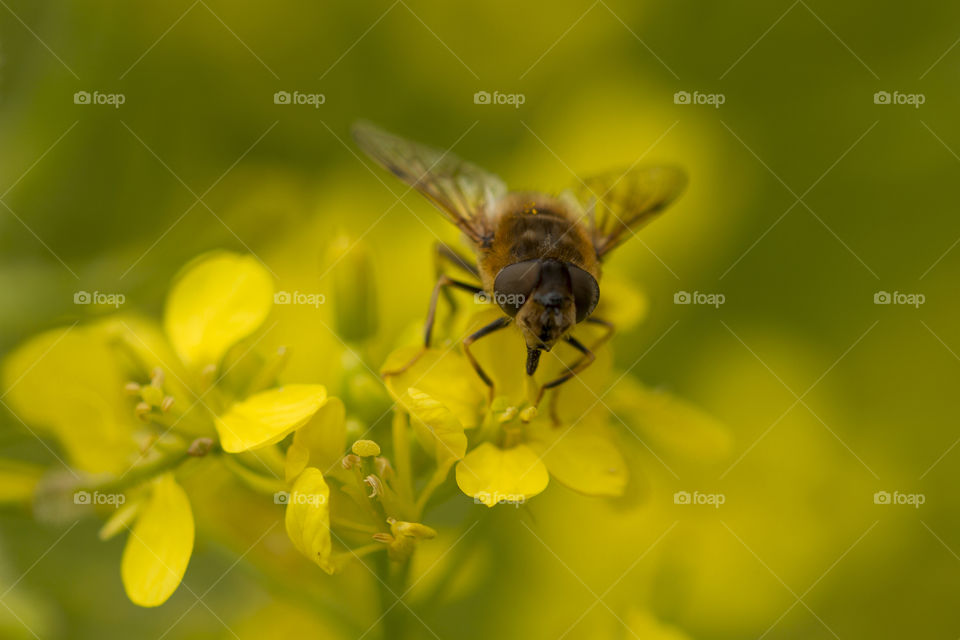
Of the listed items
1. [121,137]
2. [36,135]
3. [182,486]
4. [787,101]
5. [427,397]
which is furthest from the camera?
[787,101]

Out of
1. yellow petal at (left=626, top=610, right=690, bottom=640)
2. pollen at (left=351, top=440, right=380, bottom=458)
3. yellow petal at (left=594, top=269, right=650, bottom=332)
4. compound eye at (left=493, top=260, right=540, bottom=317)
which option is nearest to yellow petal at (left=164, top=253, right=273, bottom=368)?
pollen at (left=351, top=440, right=380, bottom=458)

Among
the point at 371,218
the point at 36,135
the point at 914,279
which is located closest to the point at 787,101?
the point at 914,279

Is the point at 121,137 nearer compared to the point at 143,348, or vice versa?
the point at 143,348

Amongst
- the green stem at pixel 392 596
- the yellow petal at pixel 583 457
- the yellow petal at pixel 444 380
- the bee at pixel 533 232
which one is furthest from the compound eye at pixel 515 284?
the green stem at pixel 392 596

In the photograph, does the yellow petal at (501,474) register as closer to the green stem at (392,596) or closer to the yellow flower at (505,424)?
the yellow flower at (505,424)

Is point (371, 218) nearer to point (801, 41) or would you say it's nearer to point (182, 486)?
point (182, 486)

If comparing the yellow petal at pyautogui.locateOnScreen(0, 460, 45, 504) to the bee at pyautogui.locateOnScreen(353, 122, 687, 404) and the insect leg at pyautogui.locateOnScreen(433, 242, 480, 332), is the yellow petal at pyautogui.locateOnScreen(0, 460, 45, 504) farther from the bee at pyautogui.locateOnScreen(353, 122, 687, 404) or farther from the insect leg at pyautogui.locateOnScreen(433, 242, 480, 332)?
the insect leg at pyautogui.locateOnScreen(433, 242, 480, 332)
